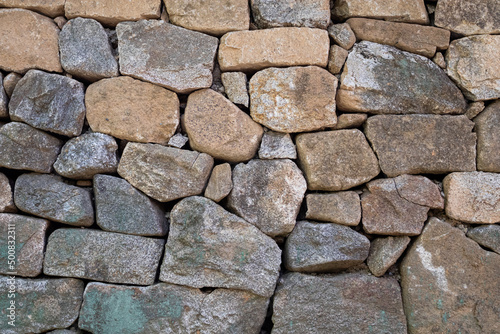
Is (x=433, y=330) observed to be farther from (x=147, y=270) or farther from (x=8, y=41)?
(x=8, y=41)

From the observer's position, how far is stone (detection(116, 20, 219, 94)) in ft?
7.18

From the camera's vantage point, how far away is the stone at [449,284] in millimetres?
2080

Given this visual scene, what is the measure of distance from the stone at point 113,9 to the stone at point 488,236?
85.5 inches

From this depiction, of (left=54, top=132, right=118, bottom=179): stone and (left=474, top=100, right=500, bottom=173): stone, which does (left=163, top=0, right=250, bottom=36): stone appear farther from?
(left=474, top=100, right=500, bottom=173): stone

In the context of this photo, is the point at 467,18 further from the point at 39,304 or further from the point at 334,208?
the point at 39,304

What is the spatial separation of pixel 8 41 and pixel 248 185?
5.13 ft

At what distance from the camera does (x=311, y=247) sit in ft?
6.98

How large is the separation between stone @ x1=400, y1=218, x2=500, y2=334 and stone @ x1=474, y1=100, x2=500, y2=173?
43 cm

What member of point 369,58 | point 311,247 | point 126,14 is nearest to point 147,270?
point 311,247

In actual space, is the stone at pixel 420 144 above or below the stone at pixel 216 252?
above

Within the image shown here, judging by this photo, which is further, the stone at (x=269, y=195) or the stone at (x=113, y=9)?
the stone at (x=113, y=9)

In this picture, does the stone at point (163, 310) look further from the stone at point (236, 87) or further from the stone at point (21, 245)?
the stone at point (236, 87)

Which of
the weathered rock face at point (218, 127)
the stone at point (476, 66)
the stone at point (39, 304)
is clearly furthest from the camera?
the stone at point (476, 66)

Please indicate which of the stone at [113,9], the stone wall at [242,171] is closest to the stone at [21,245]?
the stone wall at [242,171]
